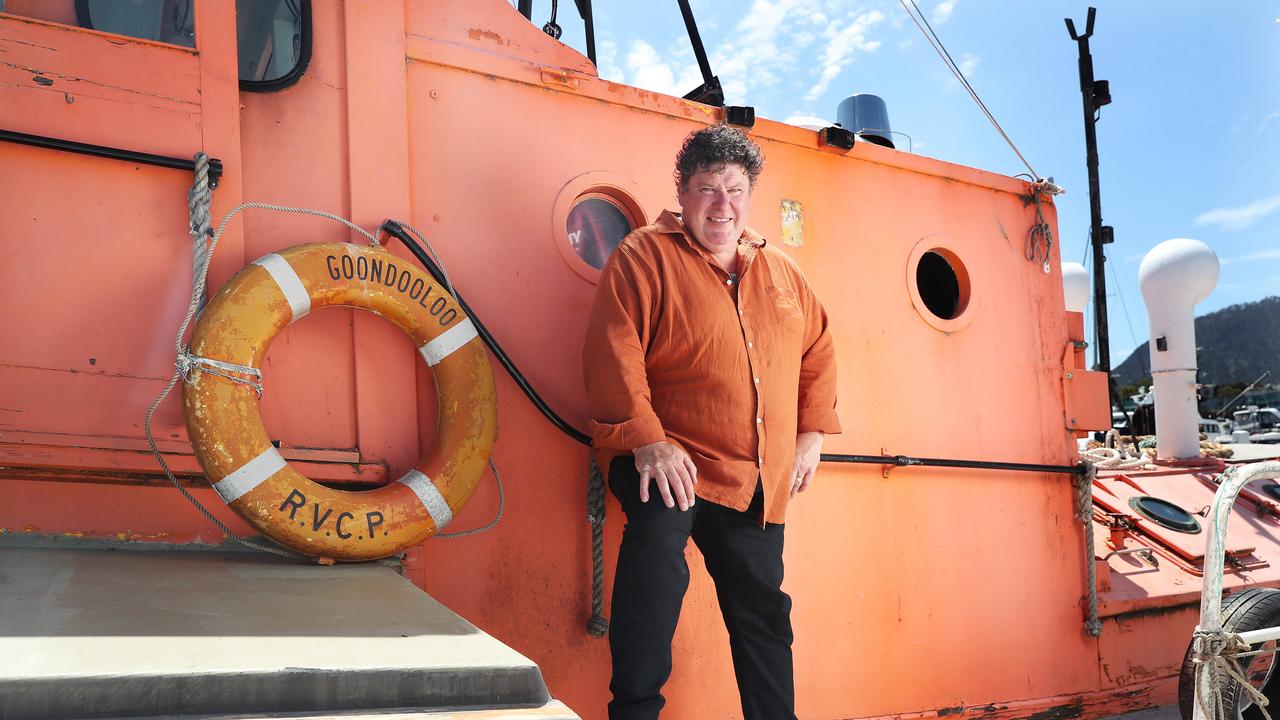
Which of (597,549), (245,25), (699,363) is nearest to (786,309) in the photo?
(699,363)

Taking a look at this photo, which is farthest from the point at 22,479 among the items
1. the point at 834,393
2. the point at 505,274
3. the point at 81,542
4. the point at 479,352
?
the point at 834,393

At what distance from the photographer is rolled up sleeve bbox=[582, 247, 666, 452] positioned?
2.04 m

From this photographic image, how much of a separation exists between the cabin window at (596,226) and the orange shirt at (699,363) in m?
0.51

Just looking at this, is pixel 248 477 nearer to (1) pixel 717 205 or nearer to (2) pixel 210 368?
(2) pixel 210 368

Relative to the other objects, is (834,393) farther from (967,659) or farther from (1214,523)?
(967,659)

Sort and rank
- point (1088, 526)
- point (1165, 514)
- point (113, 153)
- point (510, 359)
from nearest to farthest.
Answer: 1. point (113, 153)
2. point (510, 359)
3. point (1088, 526)
4. point (1165, 514)

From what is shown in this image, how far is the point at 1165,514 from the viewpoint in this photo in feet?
14.2

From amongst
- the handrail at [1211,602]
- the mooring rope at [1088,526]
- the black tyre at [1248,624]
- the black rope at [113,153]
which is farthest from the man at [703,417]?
the mooring rope at [1088,526]

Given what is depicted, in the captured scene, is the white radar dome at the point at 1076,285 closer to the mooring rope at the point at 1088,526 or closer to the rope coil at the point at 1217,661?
the mooring rope at the point at 1088,526

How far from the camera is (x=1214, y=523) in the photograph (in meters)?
2.49

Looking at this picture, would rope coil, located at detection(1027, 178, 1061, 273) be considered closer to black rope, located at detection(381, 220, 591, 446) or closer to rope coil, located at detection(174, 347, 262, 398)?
black rope, located at detection(381, 220, 591, 446)

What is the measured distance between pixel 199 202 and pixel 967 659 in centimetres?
301

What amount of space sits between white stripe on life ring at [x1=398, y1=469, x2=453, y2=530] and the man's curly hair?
3.35 feet

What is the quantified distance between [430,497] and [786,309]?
1.04 metres
